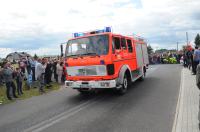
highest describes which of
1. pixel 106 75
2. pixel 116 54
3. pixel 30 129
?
pixel 116 54

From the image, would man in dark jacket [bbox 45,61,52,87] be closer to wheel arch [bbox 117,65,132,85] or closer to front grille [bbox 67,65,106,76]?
front grille [bbox 67,65,106,76]

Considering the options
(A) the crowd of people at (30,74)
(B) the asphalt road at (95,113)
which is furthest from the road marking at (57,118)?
(A) the crowd of people at (30,74)

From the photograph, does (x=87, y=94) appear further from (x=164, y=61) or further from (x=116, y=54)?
(x=164, y=61)

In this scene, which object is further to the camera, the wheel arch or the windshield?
the wheel arch

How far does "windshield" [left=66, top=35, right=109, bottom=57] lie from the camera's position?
10641 mm

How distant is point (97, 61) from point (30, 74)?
23.1ft

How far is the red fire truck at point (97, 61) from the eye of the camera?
10.4 m

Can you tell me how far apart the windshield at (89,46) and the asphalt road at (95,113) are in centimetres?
191

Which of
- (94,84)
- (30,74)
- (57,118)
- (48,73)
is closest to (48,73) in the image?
(48,73)

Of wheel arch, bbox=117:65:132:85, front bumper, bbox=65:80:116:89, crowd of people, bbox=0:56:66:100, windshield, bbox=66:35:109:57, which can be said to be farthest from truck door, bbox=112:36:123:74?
crowd of people, bbox=0:56:66:100

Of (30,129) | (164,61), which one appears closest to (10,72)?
(30,129)

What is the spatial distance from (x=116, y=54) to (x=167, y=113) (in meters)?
3.78

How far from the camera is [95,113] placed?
837cm

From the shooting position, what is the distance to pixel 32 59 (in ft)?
57.6
